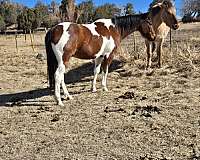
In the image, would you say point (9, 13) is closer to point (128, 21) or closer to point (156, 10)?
point (156, 10)

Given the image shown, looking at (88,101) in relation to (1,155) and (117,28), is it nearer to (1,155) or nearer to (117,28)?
(117,28)

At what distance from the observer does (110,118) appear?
7219 mm

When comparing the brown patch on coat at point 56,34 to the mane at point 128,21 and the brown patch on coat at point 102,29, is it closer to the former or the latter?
the brown patch on coat at point 102,29

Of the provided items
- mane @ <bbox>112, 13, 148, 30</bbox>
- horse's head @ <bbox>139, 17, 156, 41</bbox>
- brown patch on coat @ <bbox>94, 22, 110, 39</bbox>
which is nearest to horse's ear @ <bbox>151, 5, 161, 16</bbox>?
horse's head @ <bbox>139, 17, 156, 41</bbox>

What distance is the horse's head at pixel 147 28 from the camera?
1033 cm

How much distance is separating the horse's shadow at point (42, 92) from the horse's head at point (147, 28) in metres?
2.16

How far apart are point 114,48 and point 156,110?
8.56 ft

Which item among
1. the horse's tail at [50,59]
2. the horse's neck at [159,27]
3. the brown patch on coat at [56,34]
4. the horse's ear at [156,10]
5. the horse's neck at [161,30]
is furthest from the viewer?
the horse's neck at [161,30]

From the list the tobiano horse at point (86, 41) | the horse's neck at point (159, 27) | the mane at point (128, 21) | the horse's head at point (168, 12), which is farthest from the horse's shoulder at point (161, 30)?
the mane at point (128, 21)

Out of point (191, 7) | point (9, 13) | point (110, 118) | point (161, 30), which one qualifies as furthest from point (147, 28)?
point (9, 13)

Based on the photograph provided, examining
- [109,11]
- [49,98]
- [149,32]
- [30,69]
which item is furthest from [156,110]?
[109,11]

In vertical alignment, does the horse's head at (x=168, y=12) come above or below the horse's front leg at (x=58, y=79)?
above

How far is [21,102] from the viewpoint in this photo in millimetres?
9047

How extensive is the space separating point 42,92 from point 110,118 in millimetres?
3321
